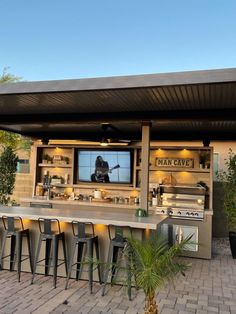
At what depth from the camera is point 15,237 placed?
5.13 metres

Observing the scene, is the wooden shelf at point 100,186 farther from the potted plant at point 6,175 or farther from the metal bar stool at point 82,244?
the metal bar stool at point 82,244

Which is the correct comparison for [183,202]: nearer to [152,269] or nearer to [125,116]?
[125,116]

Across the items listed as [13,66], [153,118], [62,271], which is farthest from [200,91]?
[13,66]

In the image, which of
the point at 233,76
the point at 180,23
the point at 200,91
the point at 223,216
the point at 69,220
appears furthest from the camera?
the point at 180,23

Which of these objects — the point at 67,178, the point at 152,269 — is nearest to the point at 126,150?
the point at 67,178

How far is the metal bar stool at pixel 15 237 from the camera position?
4.87 meters

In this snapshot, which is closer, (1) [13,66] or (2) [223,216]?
(2) [223,216]

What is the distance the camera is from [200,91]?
4.21 metres

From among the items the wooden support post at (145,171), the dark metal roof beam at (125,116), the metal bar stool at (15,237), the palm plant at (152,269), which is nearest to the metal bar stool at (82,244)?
the metal bar stool at (15,237)

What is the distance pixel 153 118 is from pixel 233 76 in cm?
219

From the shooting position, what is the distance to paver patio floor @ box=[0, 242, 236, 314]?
3768 mm

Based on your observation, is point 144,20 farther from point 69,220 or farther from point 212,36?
point 69,220

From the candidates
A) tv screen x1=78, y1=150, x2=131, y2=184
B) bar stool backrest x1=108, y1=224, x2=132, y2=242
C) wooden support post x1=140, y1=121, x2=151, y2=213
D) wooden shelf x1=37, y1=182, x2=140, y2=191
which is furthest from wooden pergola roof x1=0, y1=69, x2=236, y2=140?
bar stool backrest x1=108, y1=224, x2=132, y2=242

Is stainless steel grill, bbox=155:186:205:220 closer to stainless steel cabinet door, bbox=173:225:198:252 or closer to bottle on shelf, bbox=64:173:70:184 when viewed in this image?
stainless steel cabinet door, bbox=173:225:198:252
